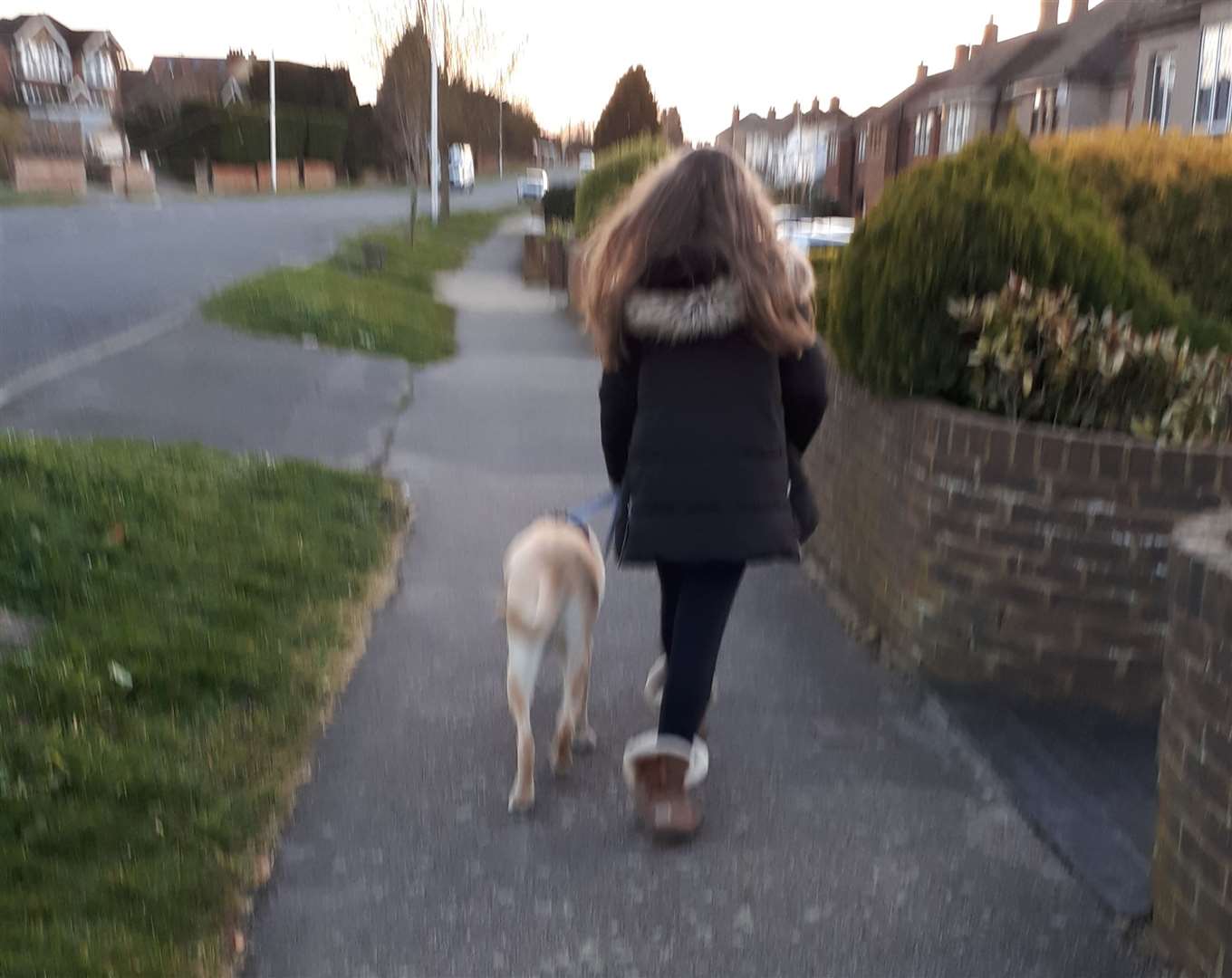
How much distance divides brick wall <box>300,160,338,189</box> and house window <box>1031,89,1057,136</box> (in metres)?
32.5

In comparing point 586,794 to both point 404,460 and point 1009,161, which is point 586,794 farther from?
point 404,460

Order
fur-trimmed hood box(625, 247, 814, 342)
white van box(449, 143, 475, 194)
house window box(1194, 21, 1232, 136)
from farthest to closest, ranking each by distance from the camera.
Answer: white van box(449, 143, 475, 194) < house window box(1194, 21, 1232, 136) < fur-trimmed hood box(625, 247, 814, 342)

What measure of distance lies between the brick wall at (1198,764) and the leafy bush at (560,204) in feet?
77.9

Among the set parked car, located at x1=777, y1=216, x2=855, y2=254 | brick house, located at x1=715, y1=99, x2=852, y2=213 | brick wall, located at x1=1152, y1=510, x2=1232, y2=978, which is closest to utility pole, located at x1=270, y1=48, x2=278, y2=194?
brick house, located at x1=715, y1=99, x2=852, y2=213

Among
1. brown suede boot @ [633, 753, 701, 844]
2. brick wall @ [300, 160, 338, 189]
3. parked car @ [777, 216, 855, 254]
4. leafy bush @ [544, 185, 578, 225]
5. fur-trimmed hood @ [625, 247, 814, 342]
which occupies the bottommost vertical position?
brown suede boot @ [633, 753, 701, 844]

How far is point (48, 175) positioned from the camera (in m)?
43.2

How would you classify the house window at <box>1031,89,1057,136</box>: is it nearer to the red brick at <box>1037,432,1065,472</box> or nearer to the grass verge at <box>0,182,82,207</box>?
the grass verge at <box>0,182,82,207</box>

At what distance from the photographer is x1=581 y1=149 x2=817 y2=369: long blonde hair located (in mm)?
3051

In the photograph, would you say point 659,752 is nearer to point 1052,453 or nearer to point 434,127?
point 1052,453

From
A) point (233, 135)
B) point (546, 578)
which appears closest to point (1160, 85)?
point (546, 578)

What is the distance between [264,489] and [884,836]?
3897 millimetres

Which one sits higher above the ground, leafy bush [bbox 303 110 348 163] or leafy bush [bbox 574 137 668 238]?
leafy bush [bbox 303 110 348 163]

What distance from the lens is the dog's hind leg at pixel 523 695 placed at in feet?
11.2

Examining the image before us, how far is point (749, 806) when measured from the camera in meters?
3.50
